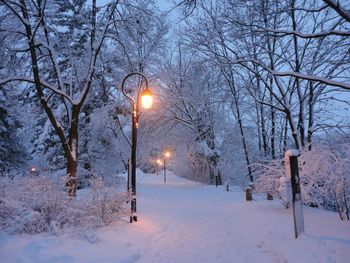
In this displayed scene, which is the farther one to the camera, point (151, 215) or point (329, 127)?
point (329, 127)

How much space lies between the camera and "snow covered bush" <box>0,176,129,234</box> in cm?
678

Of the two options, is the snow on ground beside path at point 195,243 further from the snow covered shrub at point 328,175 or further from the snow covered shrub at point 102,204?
the snow covered shrub at point 328,175

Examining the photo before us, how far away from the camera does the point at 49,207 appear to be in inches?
285

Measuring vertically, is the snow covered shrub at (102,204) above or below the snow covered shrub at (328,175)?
below

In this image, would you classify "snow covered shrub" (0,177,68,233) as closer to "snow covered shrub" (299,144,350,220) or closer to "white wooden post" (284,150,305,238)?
"white wooden post" (284,150,305,238)

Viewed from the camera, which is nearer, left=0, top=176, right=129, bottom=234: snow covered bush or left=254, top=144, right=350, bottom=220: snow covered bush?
left=0, top=176, right=129, bottom=234: snow covered bush

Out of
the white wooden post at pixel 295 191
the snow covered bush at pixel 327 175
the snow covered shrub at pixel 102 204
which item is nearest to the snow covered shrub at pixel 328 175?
the snow covered bush at pixel 327 175

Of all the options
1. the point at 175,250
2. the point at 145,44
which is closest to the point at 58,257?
the point at 175,250

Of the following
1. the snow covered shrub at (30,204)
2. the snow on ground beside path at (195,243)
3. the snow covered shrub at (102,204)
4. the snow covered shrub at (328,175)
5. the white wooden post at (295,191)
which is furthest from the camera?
the snow covered shrub at (102,204)

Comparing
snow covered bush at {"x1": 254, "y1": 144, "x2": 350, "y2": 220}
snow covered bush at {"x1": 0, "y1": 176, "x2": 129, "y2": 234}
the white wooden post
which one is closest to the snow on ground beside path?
the white wooden post

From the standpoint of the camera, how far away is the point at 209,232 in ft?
27.3

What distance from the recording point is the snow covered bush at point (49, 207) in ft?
22.2

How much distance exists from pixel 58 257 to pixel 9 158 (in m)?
20.4

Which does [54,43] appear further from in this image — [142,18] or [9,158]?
[9,158]
